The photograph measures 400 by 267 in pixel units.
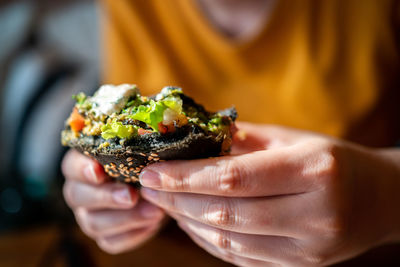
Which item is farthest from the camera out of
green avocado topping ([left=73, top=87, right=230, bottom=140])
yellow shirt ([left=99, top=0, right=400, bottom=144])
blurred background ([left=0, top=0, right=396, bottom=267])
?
yellow shirt ([left=99, top=0, right=400, bottom=144])

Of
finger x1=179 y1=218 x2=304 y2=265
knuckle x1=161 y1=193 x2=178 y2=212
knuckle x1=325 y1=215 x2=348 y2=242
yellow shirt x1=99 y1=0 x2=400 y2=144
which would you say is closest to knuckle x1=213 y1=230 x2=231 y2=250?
finger x1=179 y1=218 x2=304 y2=265

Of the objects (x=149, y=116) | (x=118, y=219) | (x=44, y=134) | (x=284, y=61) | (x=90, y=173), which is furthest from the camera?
(x=44, y=134)

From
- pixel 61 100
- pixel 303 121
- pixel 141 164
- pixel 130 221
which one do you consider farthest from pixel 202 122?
pixel 61 100

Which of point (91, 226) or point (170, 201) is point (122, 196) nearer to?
point (170, 201)

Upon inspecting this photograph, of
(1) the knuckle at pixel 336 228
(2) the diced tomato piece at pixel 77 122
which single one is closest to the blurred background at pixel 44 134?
(1) the knuckle at pixel 336 228

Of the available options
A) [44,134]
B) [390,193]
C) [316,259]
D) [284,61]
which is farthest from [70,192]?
[44,134]

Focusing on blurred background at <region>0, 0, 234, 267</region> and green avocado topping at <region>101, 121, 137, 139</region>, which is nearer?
green avocado topping at <region>101, 121, 137, 139</region>

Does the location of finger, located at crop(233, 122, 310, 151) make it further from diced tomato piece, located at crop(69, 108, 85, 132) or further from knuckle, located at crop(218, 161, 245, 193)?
diced tomato piece, located at crop(69, 108, 85, 132)
